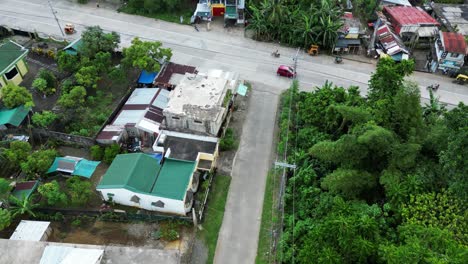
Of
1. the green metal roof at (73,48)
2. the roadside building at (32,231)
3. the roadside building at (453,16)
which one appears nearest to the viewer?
the roadside building at (32,231)

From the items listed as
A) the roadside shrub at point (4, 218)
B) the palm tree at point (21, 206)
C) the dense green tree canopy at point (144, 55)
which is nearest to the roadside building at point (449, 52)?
the dense green tree canopy at point (144, 55)

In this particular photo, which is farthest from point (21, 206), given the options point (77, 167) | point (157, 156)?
point (157, 156)

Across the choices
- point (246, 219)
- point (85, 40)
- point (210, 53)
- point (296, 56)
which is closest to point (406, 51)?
point (296, 56)

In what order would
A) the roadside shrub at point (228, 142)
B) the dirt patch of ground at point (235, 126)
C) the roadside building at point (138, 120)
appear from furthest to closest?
the roadside shrub at point (228, 142) < the roadside building at point (138, 120) < the dirt patch of ground at point (235, 126)

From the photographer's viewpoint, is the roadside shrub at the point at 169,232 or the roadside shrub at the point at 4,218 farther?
the roadside shrub at the point at 169,232

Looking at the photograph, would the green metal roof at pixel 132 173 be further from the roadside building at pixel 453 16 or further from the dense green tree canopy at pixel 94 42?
the roadside building at pixel 453 16

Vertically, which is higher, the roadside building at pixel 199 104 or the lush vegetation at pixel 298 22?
the lush vegetation at pixel 298 22

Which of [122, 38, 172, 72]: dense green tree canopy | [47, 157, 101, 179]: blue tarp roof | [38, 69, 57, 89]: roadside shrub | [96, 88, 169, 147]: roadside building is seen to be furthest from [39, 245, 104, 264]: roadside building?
[38, 69, 57, 89]: roadside shrub
